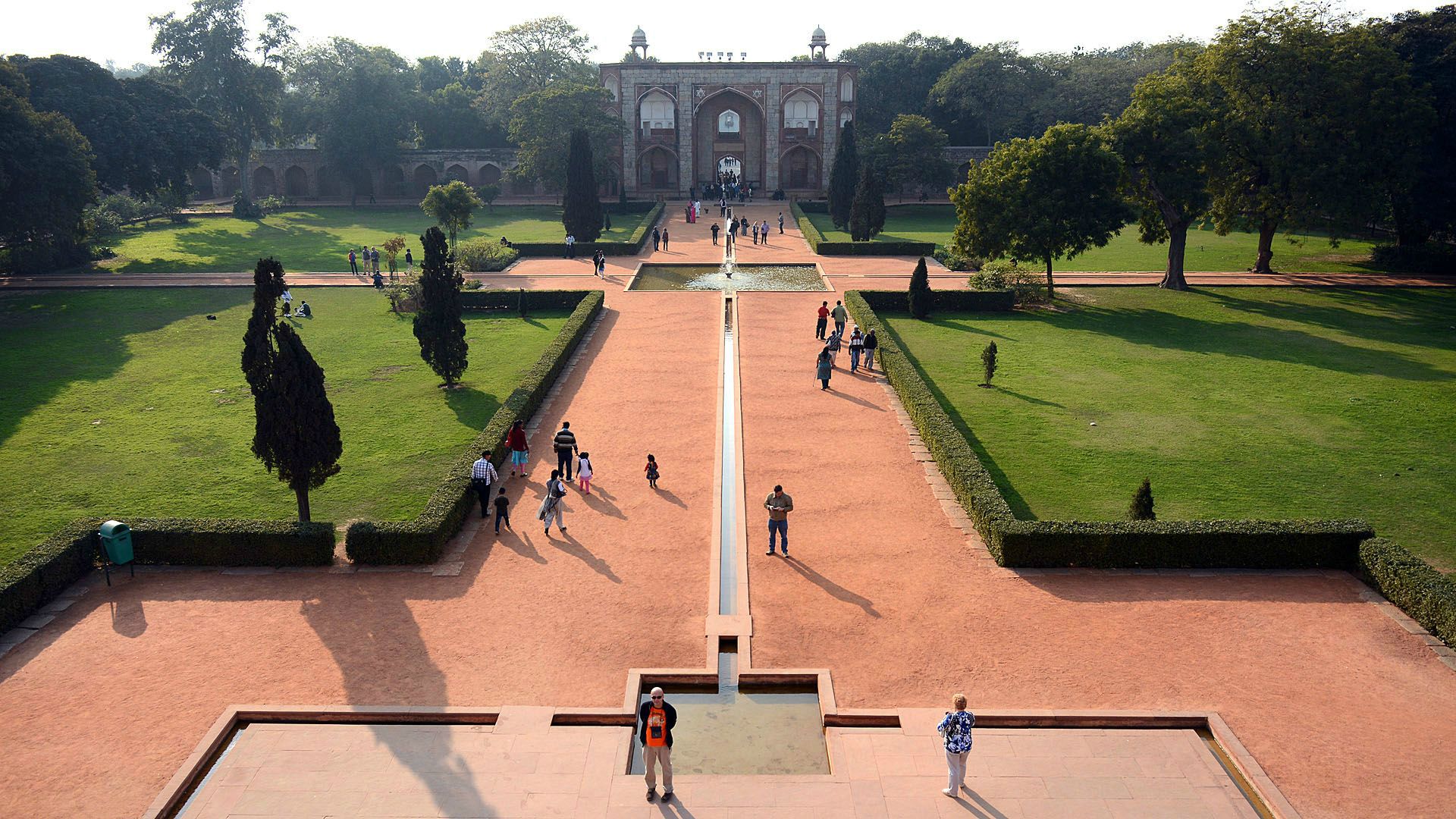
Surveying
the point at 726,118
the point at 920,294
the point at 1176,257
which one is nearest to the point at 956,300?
the point at 920,294

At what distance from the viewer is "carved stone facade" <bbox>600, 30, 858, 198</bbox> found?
68.3 meters

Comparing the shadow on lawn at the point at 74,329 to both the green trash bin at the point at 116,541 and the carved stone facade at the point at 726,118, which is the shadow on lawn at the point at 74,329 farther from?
the carved stone facade at the point at 726,118

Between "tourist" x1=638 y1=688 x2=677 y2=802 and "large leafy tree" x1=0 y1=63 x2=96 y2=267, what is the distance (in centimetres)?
3480

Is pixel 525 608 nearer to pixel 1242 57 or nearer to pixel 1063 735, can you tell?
pixel 1063 735

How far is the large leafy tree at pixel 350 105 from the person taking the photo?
65.5 meters

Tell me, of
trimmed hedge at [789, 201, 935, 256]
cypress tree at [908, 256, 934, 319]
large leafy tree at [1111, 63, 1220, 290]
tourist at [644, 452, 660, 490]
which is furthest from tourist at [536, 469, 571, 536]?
trimmed hedge at [789, 201, 935, 256]

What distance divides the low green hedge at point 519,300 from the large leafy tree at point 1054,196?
577 inches

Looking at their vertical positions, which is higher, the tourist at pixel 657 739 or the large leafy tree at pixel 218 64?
the large leafy tree at pixel 218 64

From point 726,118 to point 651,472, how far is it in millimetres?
58240

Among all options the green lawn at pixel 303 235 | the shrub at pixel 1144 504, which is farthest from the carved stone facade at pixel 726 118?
the shrub at pixel 1144 504

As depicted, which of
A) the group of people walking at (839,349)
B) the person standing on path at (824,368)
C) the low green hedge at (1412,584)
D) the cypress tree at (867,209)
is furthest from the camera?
the cypress tree at (867,209)

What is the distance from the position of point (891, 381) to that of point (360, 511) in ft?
42.5

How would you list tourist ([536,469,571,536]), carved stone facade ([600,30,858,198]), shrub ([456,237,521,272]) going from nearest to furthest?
tourist ([536,469,571,536]) → shrub ([456,237,521,272]) → carved stone facade ([600,30,858,198])

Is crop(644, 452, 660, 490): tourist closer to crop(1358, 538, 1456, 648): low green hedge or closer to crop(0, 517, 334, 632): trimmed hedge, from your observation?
crop(0, 517, 334, 632): trimmed hedge
